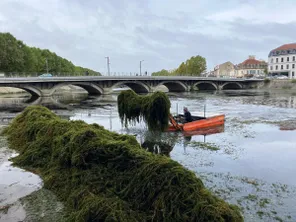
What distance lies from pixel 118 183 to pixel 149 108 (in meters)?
9.91

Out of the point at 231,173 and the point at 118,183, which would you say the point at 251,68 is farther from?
the point at 118,183

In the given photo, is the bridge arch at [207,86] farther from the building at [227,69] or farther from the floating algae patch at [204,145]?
the building at [227,69]

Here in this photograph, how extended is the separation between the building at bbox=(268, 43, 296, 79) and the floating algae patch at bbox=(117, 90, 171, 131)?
328 feet

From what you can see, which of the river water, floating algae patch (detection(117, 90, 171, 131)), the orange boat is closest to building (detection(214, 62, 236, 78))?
the orange boat

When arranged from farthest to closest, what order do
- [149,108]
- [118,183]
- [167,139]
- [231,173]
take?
[149,108]
[167,139]
[231,173]
[118,183]

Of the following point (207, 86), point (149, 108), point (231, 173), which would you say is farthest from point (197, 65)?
point (231, 173)

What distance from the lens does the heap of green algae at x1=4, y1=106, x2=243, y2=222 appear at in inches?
228

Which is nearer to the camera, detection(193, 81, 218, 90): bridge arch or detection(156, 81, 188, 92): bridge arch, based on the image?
detection(156, 81, 188, 92): bridge arch

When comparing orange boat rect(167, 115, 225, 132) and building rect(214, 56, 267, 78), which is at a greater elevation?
building rect(214, 56, 267, 78)

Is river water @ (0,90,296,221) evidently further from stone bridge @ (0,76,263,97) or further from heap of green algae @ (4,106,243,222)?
stone bridge @ (0,76,263,97)

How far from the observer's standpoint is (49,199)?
25.5ft

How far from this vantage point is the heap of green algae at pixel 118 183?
579 centimetres

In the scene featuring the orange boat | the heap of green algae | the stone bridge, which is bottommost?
the orange boat

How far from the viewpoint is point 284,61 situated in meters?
104
